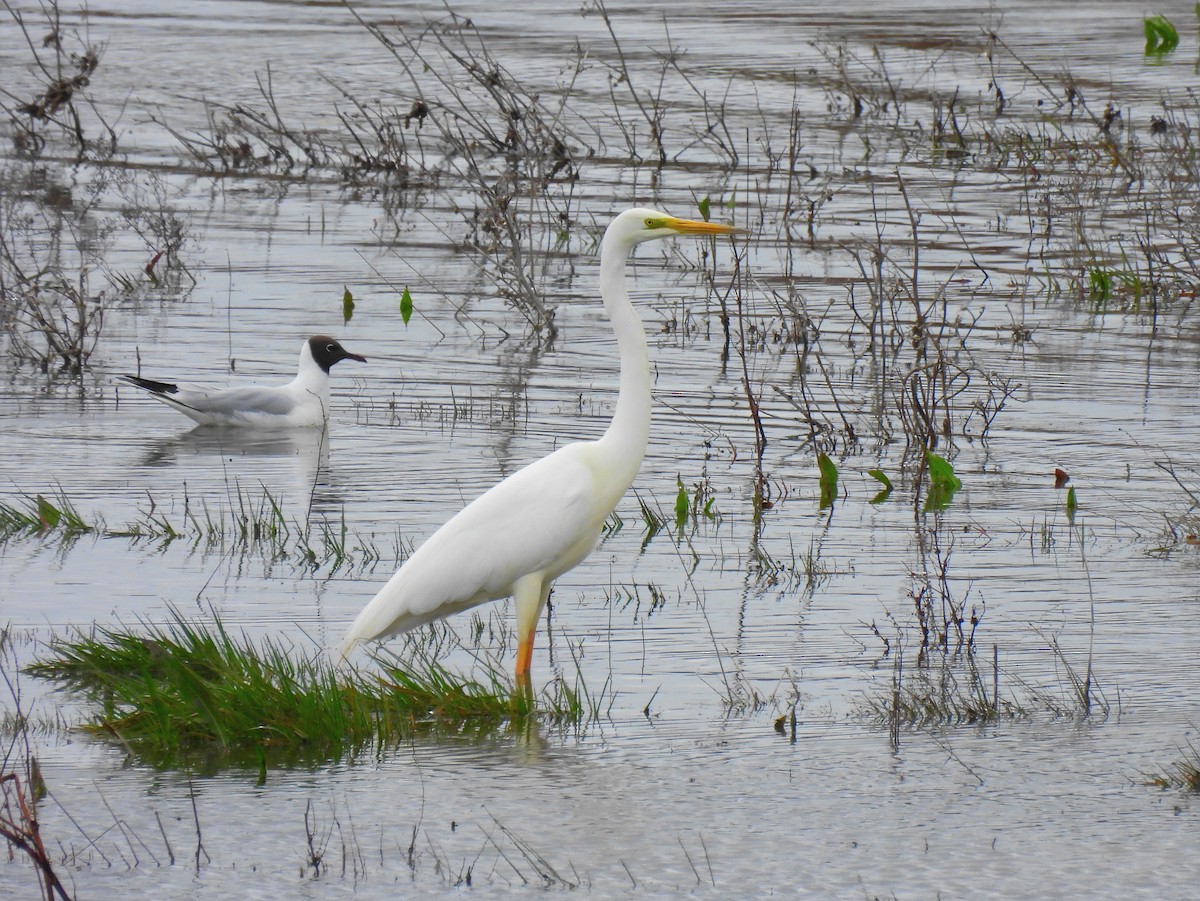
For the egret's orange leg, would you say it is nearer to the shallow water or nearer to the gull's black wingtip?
the shallow water

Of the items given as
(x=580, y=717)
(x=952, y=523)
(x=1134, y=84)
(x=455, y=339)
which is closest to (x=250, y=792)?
(x=580, y=717)

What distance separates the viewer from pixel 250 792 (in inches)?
215

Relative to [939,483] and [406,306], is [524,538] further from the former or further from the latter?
[406,306]

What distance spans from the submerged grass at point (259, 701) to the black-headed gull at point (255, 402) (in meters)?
4.67

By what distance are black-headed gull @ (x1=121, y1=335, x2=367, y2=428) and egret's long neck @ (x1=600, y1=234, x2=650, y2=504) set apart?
15.1 ft

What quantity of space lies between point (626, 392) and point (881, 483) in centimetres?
300

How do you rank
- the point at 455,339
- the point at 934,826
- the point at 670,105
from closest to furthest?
the point at 934,826 < the point at 455,339 < the point at 670,105

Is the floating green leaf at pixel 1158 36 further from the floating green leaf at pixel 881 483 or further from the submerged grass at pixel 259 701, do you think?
the submerged grass at pixel 259 701

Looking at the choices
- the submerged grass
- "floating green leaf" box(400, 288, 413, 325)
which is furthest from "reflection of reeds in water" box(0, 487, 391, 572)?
"floating green leaf" box(400, 288, 413, 325)

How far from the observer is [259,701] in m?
5.84

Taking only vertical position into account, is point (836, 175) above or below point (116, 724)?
above

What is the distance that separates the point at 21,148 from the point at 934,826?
19122 mm

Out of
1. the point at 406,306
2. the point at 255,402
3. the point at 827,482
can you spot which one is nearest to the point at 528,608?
the point at 827,482

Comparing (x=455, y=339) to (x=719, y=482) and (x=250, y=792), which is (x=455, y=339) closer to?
(x=719, y=482)
